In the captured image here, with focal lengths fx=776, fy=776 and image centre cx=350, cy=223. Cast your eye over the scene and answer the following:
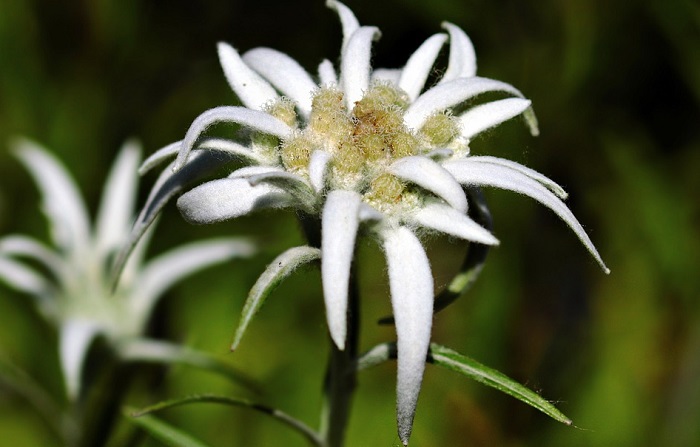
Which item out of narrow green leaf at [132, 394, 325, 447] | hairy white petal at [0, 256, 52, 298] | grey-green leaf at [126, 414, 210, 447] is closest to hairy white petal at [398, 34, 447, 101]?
narrow green leaf at [132, 394, 325, 447]

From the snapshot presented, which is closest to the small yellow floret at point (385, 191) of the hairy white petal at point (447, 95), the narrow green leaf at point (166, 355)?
the hairy white petal at point (447, 95)

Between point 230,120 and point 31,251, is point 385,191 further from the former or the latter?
point 31,251

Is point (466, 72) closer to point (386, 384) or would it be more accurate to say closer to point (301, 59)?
point (386, 384)

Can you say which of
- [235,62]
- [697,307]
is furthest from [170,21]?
[697,307]

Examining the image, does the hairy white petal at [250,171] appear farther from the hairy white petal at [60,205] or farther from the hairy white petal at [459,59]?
the hairy white petal at [60,205]

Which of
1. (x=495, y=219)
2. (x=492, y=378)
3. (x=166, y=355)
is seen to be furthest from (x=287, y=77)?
(x=495, y=219)

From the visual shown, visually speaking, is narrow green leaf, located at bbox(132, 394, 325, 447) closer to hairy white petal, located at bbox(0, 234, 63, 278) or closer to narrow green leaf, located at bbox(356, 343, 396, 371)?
narrow green leaf, located at bbox(356, 343, 396, 371)
